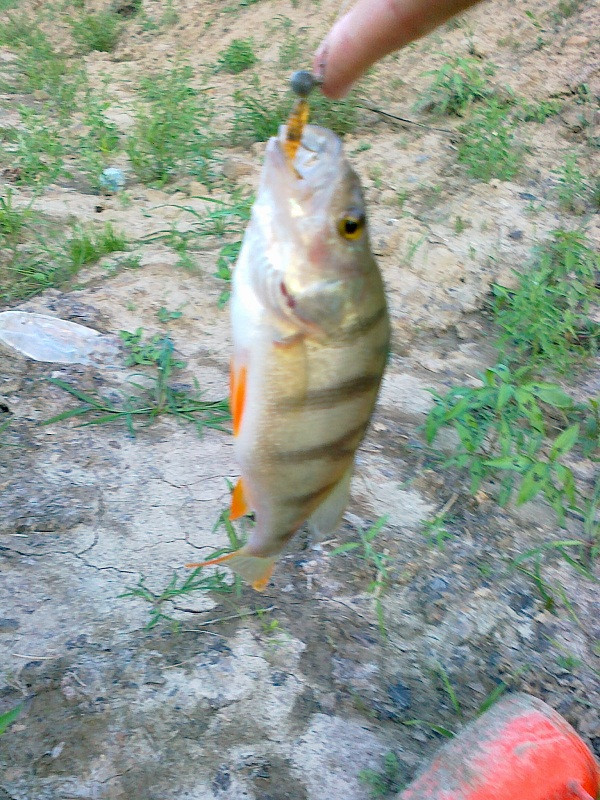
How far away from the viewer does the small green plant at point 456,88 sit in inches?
205

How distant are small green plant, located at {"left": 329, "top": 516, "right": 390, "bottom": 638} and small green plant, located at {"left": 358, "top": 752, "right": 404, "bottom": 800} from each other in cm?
42

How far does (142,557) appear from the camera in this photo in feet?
7.93

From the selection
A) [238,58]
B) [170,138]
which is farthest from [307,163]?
[238,58]

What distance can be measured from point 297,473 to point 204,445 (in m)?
1.57

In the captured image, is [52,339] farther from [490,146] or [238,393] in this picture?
[490,146]

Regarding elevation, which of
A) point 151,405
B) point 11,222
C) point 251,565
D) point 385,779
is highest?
point 251,565

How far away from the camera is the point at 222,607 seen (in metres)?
2.31

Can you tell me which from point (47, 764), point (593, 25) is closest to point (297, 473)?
point (47, 764)

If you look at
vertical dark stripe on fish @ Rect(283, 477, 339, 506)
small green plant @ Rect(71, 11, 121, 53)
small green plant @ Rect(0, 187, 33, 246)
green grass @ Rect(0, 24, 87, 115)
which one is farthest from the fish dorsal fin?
small green plant @ Rect(71, 11, 121, 53)

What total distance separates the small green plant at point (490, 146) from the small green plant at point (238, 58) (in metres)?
2.15

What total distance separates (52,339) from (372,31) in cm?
206

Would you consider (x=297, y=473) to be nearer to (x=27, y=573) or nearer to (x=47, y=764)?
(x=47, y=764)

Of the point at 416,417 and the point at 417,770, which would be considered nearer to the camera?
the point at 417,770

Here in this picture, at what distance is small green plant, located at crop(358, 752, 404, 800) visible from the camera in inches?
75.3
